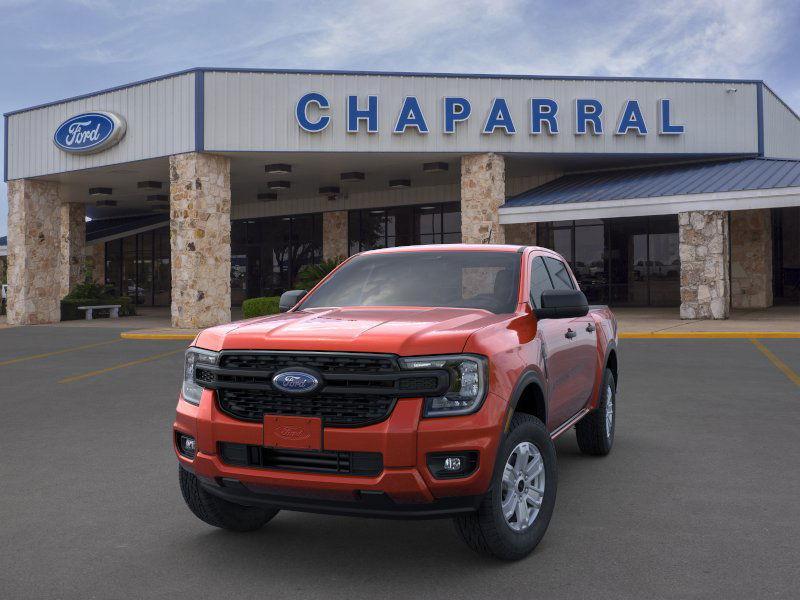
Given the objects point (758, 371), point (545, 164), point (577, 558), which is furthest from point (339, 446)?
point (545, 164)

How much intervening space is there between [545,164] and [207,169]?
11.2 meters

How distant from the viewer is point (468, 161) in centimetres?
2433

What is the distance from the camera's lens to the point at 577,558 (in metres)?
4.16

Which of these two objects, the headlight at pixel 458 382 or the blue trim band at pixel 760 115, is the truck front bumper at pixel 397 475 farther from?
the blue trim band at pixel 760 115

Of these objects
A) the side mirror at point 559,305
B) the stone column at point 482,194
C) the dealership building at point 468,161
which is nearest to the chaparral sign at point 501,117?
the dealership building at point 468,161

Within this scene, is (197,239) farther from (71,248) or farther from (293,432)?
(293,432)

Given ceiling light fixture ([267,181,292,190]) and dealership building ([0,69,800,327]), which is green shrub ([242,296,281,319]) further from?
ceiling light fixture ([267,181,292,190])

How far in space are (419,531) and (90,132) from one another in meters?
24.0

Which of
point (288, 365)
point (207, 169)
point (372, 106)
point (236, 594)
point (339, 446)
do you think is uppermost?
point (372, 106)

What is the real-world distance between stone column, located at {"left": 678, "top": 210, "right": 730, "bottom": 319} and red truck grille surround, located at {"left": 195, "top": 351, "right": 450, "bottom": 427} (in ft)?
65.6

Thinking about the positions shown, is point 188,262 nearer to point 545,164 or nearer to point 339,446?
point 545,164

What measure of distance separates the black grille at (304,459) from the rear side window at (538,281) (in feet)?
6.26

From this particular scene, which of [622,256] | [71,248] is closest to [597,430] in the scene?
[622,256]

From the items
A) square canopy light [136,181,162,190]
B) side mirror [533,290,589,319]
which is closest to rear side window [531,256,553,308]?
side mirror [533,290,589,319]
